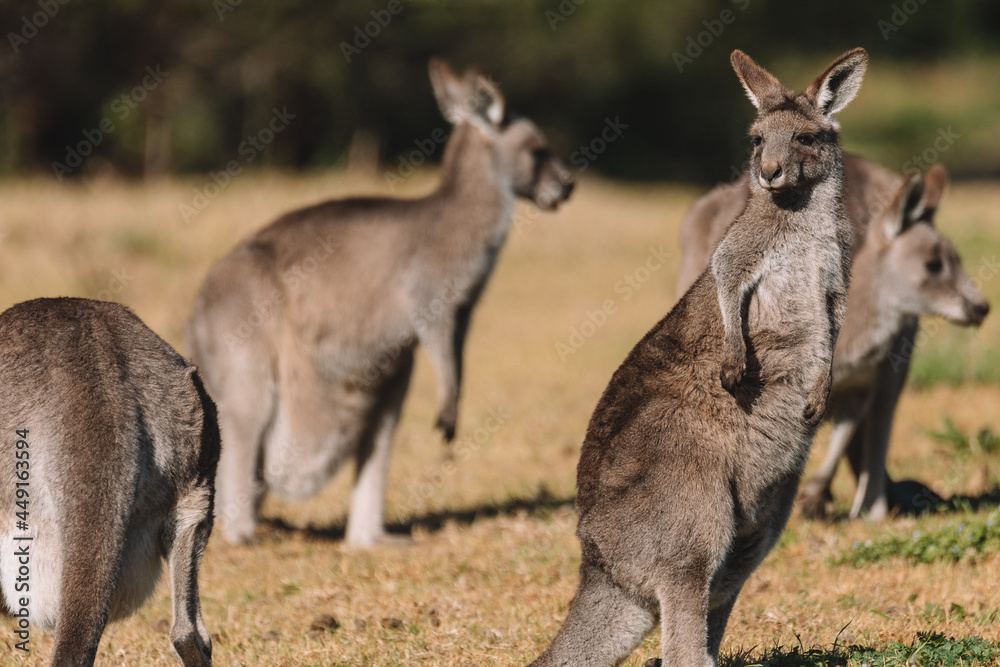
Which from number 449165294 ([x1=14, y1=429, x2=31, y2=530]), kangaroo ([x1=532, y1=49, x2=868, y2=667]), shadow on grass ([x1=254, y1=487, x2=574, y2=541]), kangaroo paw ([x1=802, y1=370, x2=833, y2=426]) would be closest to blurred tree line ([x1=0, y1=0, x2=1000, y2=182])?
shadow on grass ([x1=254, y1=487, x2=574, y2=541])

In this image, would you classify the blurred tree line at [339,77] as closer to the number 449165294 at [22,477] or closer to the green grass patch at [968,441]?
the green grass patch at [968,441]

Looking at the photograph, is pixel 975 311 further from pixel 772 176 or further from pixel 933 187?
pixel 772 176

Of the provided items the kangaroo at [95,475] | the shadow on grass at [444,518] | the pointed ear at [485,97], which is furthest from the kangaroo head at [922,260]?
the kangaroo at [95,475]

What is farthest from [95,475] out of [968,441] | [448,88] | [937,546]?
[968,441]

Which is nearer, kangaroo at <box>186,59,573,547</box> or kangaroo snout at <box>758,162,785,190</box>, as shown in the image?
kangaroo snout at <box>758,162,785,190</box>

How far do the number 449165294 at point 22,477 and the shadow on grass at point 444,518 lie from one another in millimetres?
3269

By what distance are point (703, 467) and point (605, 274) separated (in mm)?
11211

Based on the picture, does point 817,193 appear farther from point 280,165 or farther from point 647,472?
point 280,165

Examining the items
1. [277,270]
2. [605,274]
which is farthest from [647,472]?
[605,274]

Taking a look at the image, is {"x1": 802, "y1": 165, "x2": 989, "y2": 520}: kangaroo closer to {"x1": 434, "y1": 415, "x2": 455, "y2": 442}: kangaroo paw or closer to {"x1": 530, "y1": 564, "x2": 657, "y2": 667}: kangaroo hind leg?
{"x1": 434, "y1": 415, "x2": 455, "y2": 442}: kangaroo paw

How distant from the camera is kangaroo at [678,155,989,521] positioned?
5.44 m

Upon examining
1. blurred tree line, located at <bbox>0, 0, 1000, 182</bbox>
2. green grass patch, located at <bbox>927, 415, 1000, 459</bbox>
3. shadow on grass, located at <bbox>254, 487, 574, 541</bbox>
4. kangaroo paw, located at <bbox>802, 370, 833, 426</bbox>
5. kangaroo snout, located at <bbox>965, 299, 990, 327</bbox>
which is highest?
blurred tree line, located at <bbox>0, 0, 1000, 182</bbox>

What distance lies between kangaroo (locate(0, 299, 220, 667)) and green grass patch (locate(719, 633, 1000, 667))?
1637 mm

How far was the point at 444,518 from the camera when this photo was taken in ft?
20.3
